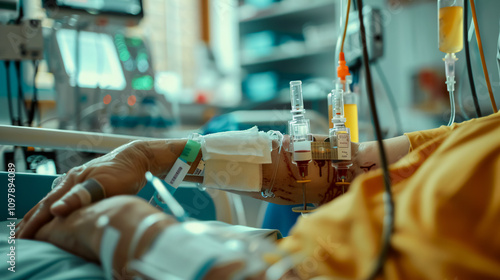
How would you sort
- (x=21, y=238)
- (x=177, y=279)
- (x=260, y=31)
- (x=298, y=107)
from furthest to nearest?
(x=260, y=31), (x=298, y=107), (x=21, y=238), (x=177, y=279)

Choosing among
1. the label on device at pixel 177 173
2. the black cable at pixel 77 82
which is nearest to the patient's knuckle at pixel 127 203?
the label on device at pixel 177 173

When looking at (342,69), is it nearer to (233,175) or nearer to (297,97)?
(297,97)

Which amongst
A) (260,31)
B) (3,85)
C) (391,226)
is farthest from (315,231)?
(260,31)

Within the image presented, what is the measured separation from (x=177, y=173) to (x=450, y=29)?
3.19 ft

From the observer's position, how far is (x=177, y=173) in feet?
3.30

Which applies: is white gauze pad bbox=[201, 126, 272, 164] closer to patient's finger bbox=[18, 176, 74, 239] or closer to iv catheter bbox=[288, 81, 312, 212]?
iv catheter bbox=[288, 81, 312, 212]

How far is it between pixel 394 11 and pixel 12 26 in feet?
9.57

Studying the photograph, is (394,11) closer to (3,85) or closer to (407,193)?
(3,85)

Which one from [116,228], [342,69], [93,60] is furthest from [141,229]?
[93,60]

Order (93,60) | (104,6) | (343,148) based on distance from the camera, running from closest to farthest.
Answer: (343,148), (104,6), (93,60)

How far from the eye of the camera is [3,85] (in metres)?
2.17

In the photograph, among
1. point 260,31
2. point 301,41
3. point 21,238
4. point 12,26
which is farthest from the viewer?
point 260,31

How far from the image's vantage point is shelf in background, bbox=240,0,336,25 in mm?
4168

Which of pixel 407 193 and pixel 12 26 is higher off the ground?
pixel 12 26
